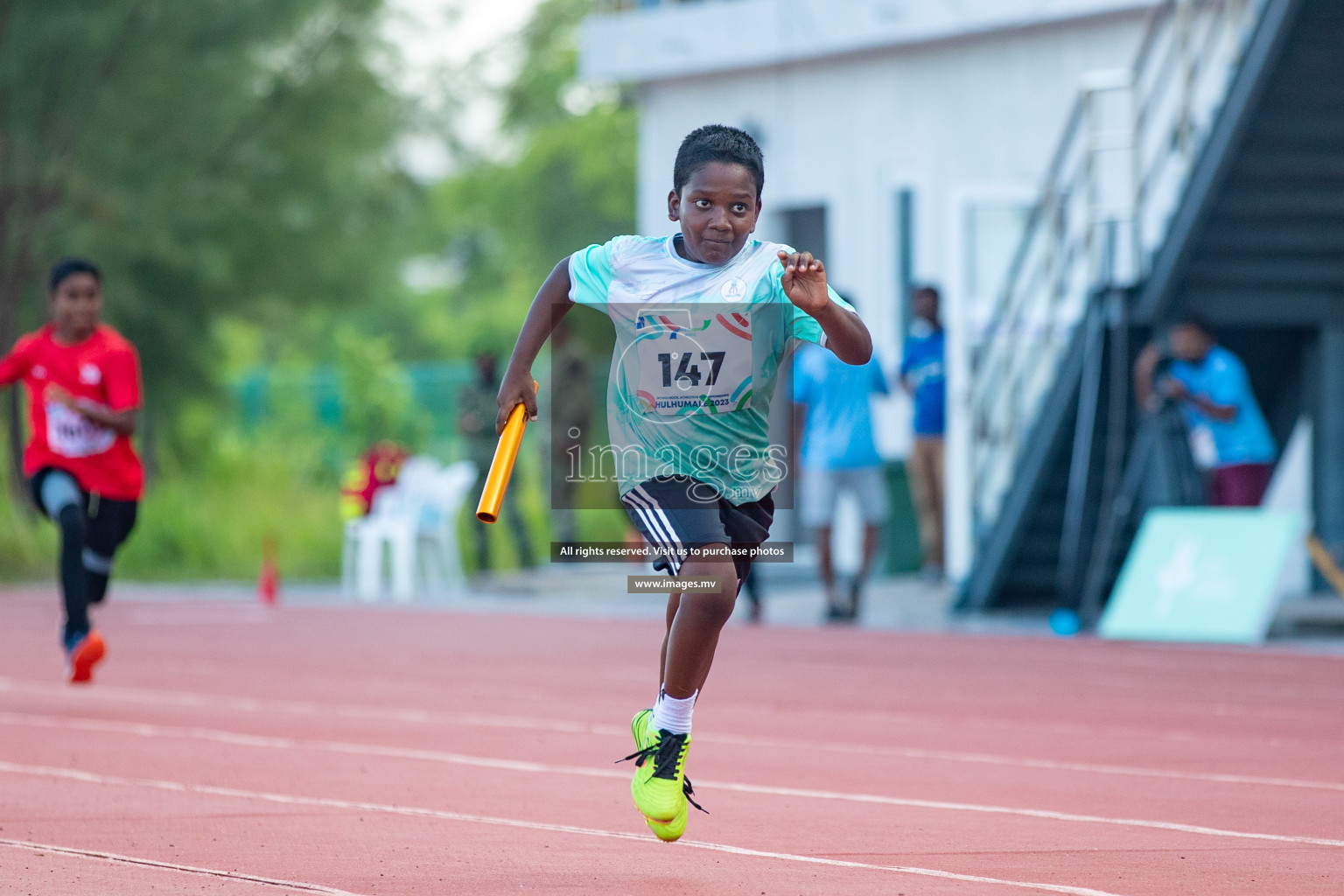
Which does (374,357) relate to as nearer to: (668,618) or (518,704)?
(518,704)

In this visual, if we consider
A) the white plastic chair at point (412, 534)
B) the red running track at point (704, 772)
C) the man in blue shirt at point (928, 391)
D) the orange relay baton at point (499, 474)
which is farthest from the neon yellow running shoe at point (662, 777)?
the white plastic chair at point (412, 534)

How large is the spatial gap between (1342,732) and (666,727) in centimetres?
447

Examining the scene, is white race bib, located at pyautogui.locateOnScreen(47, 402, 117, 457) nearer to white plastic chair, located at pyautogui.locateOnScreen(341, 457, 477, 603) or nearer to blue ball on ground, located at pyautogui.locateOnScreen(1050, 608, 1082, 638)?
blue ball on ground, located at pyautogui.locateOnScreen(1050, 608, 1082, 638)

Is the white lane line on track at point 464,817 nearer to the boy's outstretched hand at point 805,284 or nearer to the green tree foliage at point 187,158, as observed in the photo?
the boy's outstretched hand at point 805,284

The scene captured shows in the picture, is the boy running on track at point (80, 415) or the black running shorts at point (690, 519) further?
the boy running on track at point (80, 415)

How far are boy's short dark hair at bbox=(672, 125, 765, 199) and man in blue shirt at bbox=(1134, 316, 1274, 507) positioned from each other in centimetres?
897

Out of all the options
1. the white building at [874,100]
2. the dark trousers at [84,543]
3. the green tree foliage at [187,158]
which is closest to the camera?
the dark trousers at [84,543]

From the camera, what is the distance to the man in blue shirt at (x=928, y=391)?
54.6 feet

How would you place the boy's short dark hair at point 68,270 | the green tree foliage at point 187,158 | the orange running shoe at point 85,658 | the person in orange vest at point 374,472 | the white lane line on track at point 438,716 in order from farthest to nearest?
1. the green tree foliage at point 187,158
2. the person in orange vest at point 374,472
3. the boy's short dark hair at point 68,270
4. the orange running shoe at point 85,658
5. the white lane line on track at point 438,716

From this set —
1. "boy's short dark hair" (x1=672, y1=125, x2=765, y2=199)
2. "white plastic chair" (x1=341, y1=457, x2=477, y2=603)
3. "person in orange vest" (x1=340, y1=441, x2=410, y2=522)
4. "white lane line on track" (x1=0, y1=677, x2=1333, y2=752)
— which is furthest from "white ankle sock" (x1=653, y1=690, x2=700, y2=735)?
"person in orange vest" (x1=340, y1=441, x2=410, y2=522)

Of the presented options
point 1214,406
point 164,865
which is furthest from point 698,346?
point 1214,406

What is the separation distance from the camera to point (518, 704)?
10242 mm

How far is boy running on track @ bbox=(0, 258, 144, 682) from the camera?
385 inches

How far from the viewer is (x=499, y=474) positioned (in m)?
5.14
